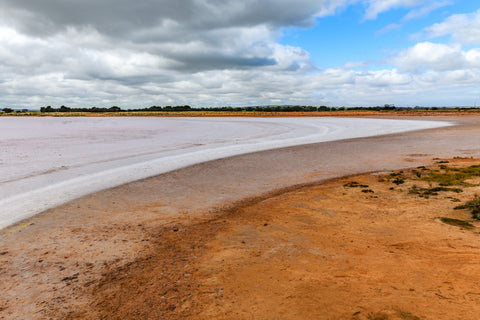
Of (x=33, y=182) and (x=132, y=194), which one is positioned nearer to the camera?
(x=132, y=194)

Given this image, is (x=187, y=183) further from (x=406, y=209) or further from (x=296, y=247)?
(x=406, y=209)

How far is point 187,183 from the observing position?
12.2 m

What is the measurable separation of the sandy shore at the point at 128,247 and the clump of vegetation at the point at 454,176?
11.1 ft

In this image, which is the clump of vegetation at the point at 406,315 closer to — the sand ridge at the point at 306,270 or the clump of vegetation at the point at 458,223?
the sand ridge at the point at 306,270

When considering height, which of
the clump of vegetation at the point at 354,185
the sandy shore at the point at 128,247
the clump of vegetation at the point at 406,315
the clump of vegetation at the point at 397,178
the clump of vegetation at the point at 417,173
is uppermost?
the clump of vegetation at the point at 417,173

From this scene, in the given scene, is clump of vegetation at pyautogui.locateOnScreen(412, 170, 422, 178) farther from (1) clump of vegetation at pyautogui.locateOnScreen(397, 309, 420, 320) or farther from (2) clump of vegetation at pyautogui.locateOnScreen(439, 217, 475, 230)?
(1) clump of vegetation at pyautogui.locateOnScreen(397, 309, 420, 320)

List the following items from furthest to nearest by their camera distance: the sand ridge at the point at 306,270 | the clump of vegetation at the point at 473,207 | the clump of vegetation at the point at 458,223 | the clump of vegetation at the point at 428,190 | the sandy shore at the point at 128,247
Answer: the clump of vegetation at the point at 428,190
the clump of vegetation at the point at 473,207
the clump of vegetation at the point at 458,223
the sandy shore at the point at 128,247
the sand ridge at the point at 306,270

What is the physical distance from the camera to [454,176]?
12.1 metres

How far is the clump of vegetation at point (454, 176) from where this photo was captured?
11.0 metres

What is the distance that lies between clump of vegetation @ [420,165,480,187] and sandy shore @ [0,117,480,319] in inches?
134

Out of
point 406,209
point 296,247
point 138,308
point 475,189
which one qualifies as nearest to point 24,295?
point 138,308

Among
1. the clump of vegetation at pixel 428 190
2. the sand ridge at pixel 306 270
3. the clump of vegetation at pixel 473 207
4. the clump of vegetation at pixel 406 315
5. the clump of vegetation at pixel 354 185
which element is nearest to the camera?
the clump of vegetation at pixel 406 315

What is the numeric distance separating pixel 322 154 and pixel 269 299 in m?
15.9

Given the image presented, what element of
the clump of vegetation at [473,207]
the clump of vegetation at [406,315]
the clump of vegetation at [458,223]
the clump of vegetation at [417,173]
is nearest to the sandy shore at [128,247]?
the clump of vegetation at [406,315]
